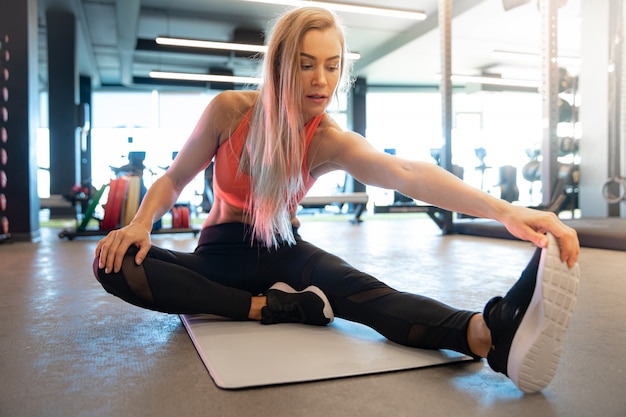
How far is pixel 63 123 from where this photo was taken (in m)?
8.07

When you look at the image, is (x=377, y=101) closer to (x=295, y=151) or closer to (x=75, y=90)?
(x=75, y=90)

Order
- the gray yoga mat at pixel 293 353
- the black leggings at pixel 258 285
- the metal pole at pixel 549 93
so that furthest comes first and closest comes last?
the metal pole at pixel 549 93 → the black leggings at pixel 258 285 → the gray yoga mat at pixel 293 353

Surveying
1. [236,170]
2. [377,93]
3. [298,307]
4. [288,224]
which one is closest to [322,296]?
[298,307]

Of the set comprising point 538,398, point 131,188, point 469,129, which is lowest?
point 538,398

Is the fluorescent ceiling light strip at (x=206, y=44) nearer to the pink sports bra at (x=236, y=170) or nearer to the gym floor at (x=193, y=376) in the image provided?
the gym floor at (x=193, y=376)

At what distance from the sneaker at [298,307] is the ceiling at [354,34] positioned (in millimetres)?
4916

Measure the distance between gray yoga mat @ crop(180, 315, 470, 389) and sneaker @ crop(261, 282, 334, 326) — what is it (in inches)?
0.8

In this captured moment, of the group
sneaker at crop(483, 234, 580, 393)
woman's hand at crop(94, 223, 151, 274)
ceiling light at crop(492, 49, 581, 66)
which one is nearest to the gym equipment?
woman's hand at crop(94, 223, 151, 274)

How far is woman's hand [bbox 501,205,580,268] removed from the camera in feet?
2.71

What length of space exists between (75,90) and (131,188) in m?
4.57

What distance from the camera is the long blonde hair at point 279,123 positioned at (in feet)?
4.10

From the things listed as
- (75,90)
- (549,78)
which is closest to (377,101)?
(75,90)

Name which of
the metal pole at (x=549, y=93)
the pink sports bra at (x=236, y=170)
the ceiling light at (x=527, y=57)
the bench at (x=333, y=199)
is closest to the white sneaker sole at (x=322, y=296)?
the pink sports bra at (x=236, y=170)

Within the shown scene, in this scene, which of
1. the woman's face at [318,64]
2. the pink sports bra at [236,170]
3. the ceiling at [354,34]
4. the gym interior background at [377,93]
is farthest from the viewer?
the ceiling at [354,34]
